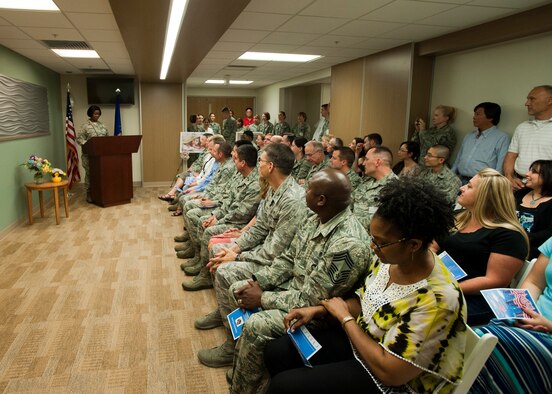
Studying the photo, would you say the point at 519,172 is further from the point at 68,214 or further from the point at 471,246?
the point at 68,214

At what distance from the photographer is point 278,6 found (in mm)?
3375

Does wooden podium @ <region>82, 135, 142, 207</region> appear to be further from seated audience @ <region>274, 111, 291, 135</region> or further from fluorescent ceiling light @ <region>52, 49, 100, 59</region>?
seated audience @ <region>274, 111, 291, 135</region>

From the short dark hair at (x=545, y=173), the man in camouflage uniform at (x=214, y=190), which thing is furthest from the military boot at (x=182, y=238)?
the short dark hair at (x=545, y=173)

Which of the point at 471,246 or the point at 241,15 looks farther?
the point at 241,15

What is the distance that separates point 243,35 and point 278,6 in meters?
1.25

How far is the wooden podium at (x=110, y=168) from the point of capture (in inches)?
244

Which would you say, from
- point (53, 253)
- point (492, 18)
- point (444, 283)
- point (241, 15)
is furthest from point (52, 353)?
point (492, 18)

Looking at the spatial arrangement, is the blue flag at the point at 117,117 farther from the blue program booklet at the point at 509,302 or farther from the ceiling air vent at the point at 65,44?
the blue program booklet at the point at 509,302

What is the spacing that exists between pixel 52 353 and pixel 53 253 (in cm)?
207

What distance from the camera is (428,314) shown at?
1.17 m

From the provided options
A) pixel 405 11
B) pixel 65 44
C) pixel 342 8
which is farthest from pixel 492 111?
pixel 65 44

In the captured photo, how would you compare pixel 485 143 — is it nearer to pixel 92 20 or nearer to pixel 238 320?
pixel 238 320

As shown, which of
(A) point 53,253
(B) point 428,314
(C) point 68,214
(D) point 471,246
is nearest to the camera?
(B) point 428,314

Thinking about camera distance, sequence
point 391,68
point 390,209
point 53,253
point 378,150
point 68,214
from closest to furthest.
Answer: point 390,209 < point 378,150 < point 53,253 < point 391,68 < point 68,214
